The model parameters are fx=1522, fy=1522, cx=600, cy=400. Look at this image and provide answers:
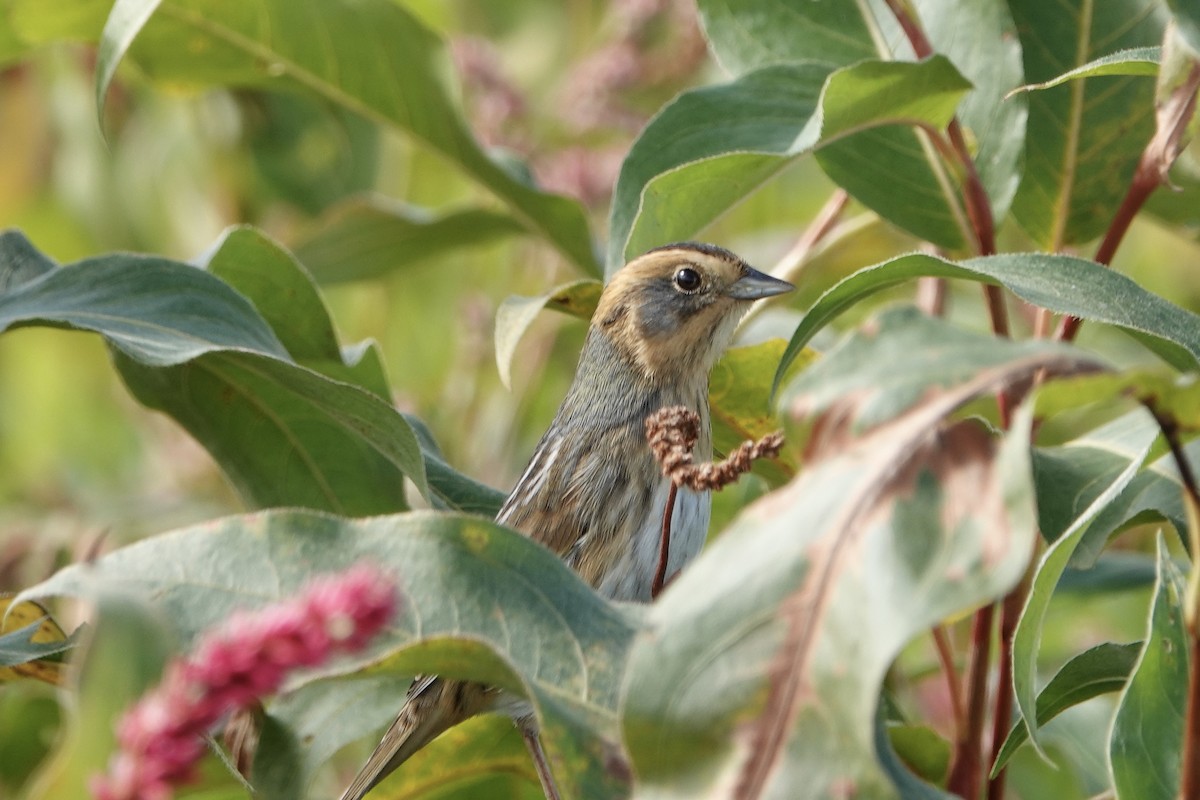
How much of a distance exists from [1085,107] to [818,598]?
1.53m

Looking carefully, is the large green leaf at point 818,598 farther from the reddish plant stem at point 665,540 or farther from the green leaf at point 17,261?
the green leaf at point 17,261

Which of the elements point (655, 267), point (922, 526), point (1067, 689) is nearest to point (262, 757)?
point (922, 526)

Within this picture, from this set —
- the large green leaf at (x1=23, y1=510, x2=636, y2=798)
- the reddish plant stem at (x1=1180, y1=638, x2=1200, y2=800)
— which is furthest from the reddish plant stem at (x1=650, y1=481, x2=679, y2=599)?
the reddish plant stem at (x1=1180, y1=638, x2=1200, y2=800)

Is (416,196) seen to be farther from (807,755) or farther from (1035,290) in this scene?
(807,755)

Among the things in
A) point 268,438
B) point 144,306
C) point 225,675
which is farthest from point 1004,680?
point 225,675

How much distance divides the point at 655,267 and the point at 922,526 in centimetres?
218

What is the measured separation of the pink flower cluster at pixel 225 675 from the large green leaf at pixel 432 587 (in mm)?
420

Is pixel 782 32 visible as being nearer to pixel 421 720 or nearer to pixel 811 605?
pixel 421 720

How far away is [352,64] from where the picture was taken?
128 inches

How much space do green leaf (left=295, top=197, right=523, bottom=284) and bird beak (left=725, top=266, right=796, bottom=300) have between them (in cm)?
55

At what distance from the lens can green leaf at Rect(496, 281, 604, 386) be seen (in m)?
2.32

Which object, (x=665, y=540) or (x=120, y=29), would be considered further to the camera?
(x=120, y=29)

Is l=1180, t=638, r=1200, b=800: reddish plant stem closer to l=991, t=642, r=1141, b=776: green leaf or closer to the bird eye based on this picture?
l=991, t=642, r=1141, b=776: green leaf

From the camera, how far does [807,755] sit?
52.7 inches
